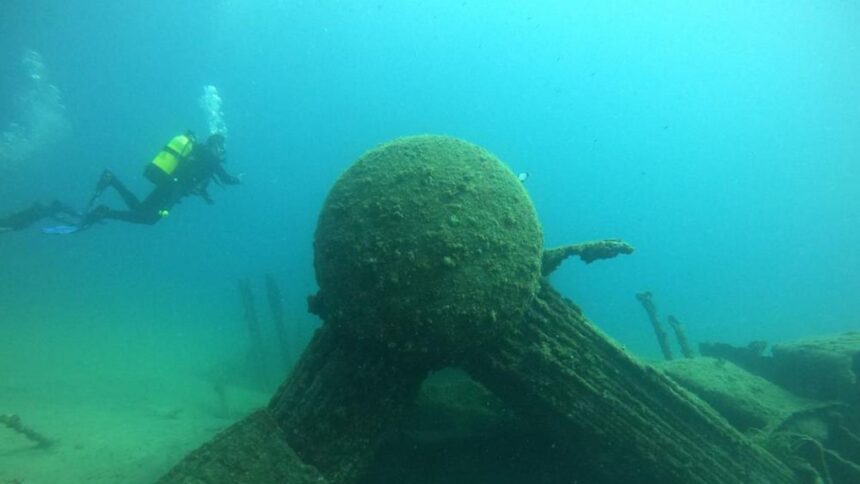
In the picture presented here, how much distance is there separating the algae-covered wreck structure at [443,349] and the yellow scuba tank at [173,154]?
989cm

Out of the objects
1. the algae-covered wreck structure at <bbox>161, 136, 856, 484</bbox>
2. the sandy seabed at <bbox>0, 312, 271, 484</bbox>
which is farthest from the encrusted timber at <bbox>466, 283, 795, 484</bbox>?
the sandy seabed at <bbox>0, 312, 271, 484</bbox>

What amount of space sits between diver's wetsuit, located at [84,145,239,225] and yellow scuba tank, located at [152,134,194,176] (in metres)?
0.12

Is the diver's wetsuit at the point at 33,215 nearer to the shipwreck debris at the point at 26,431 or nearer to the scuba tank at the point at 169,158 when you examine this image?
the scuba tank at the point at 169,158

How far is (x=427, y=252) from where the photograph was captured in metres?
3.49

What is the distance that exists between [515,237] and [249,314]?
50.7 ft

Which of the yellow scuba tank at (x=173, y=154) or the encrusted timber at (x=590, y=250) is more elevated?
the yellow scuba tank at (x=173, y=154)

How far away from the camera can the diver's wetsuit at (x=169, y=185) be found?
39.9ft

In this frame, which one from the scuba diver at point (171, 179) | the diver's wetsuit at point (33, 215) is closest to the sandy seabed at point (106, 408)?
the diver's wetsuit at point (33, 215)

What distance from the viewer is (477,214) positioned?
12.2 ft

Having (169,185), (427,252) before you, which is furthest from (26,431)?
(427,252)

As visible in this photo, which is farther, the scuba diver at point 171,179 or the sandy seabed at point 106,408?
the scuba diver at point 171,179

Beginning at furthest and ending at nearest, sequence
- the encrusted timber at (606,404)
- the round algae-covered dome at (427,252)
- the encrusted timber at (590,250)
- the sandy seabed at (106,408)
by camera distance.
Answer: the sandy seabed at (106,408), the encrusted timber at (590,250), the encrusted timber at (606,404), the round algae-covered dome at (427,252)

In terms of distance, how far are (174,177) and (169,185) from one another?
0.33 meters

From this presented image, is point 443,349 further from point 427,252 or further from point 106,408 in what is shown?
point 106,408
